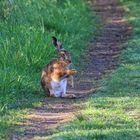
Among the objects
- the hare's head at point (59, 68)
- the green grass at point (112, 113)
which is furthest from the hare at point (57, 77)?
the green grass at point (112, 113)

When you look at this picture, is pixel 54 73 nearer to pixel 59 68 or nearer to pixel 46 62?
pixel 59 68

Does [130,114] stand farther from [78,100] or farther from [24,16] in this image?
[24,16]

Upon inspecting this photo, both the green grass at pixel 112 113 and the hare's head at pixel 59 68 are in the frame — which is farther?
the hare's head at pixel 59 68

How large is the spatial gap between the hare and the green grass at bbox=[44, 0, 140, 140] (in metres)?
0.51

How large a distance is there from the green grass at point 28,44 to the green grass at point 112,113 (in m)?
0.86

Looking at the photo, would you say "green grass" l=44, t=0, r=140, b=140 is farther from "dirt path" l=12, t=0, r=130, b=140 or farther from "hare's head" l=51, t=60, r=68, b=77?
"hare's head" l=51, t=60, r=68, b=77

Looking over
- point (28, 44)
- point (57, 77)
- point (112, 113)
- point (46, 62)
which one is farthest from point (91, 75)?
point (112, 113)

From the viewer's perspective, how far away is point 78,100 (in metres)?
10.9

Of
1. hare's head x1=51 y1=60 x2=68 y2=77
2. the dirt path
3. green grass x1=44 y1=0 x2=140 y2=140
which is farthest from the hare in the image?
green grass x1=44 y1=0 x2=140 y2=140

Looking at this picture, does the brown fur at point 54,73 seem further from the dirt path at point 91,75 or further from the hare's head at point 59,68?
the dirt path at point 91,75

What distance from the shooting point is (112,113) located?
31.2 feet

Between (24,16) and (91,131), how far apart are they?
6984mm

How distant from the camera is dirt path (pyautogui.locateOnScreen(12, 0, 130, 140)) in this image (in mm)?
9258

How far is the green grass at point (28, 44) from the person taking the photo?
10.5 m
